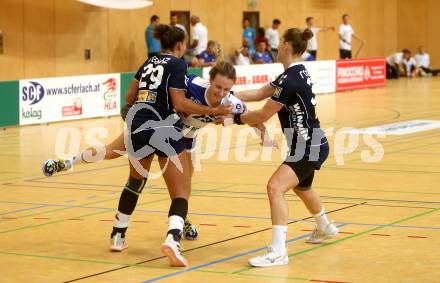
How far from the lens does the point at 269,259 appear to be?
7.66 meters

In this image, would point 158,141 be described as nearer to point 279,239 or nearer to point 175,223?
point 175,223

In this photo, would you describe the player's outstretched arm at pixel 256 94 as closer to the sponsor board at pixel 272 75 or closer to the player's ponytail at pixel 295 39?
the player's ponytail at pixel 295 39

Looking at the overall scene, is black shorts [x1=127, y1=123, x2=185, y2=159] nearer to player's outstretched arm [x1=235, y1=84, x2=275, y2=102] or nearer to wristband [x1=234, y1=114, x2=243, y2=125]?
wristband [x1=234, y1=114, x2=243, y2=125]

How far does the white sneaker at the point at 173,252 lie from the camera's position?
7.61 metres

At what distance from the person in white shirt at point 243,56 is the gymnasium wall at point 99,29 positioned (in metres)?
1.94

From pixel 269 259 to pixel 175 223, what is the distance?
854mm

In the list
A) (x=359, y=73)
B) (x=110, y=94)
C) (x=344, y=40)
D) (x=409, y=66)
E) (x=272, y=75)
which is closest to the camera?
(x=110, y=94)

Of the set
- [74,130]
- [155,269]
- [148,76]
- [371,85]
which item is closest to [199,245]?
[155,269]

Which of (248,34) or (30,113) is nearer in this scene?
(30,113)

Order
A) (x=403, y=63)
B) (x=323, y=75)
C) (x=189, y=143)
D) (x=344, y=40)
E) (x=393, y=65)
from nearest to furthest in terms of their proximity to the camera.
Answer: (x=189, y=143) → (x=323, y=75) → (x=344, y=40) → (x=393, y=65) → (x=403, y=63)

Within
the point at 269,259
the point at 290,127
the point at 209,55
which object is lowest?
the point at 269,259

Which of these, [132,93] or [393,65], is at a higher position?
[393,65]

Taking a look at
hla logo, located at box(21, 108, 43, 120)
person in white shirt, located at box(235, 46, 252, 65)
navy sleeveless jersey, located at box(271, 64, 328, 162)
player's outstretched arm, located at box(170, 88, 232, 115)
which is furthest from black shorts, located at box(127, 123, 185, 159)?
person in white shirt, located at box(235, 46, 252, 65)

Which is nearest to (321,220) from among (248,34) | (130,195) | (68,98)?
(130,195)
